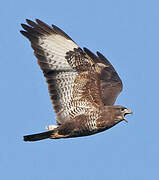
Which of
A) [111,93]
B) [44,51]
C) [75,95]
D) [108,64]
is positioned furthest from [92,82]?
[108,64]

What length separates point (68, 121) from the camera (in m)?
10.2

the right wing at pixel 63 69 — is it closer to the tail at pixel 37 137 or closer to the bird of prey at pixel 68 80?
the bird of prey at pixel 68 80

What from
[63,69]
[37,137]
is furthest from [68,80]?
[37,137]

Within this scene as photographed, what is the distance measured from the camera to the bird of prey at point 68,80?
33.0 feet

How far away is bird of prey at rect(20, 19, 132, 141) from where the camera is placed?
10.1 metres

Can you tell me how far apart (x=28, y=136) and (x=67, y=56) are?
1907 millimetres

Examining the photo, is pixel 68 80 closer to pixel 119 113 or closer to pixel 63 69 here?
pixel 63 69

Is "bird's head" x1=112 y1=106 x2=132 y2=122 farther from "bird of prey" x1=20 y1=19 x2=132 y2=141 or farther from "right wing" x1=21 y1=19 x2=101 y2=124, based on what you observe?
"right wing" x1=21 y1=19 x2=101 y2=124

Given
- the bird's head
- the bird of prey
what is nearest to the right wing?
the bird of prey

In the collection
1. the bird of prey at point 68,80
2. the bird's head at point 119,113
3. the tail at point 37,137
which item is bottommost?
the tail at point 37,137

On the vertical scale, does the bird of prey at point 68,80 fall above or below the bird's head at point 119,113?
above

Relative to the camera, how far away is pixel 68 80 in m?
10.3

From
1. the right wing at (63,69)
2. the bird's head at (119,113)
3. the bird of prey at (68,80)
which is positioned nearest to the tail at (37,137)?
the bird of prey at (68,80)

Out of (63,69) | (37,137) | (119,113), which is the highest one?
(63,69)
